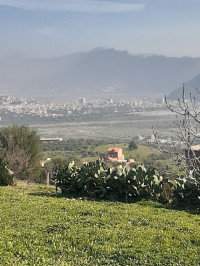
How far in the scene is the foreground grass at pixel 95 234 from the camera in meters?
5.00

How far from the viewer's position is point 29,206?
8.20 meters

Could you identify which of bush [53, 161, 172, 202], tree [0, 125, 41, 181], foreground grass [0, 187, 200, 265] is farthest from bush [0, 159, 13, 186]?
foreground grass [0, 187, 200, 265]

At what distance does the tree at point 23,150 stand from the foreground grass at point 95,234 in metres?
6.91

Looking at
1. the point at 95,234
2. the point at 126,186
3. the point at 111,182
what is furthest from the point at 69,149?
the point at 95,234

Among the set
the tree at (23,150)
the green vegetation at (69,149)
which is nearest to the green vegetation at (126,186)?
the tree at (23,150)

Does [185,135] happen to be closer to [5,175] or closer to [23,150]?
[5,175]

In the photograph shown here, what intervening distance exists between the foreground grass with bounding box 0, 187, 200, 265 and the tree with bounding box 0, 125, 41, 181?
6.91 metres

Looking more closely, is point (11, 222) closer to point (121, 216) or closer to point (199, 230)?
point (121, 216)

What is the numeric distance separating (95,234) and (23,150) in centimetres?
1117

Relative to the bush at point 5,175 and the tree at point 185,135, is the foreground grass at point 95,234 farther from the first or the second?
the bush at point 5,175

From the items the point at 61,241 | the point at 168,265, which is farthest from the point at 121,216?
the point at 168,265

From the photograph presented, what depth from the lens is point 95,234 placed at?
603 cm

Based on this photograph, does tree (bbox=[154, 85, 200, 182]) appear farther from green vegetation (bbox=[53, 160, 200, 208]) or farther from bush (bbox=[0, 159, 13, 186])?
bush (bbox=[0, 159, 13, 186])

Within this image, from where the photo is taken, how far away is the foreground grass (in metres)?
5.00
